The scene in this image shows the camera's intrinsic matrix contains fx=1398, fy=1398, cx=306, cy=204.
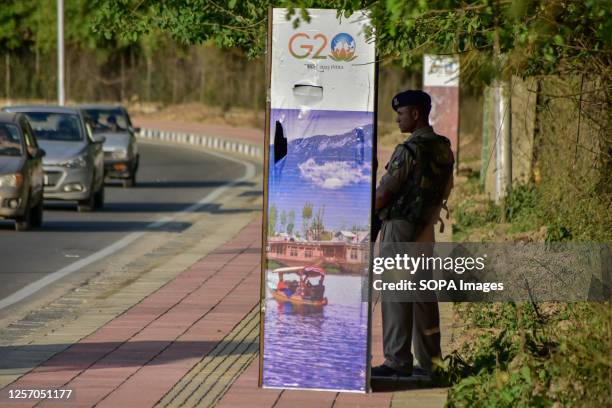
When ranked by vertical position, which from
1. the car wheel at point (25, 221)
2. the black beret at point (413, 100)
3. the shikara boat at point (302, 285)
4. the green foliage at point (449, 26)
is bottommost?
the car wheel at point (25, 221)

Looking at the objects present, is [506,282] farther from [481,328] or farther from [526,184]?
[526,184]

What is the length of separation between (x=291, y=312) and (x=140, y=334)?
8.05ft

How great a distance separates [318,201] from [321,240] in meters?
0.21

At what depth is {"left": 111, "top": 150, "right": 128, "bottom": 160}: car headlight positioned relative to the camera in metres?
27.6

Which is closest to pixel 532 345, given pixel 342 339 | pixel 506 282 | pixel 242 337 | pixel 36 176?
pixel 342 339

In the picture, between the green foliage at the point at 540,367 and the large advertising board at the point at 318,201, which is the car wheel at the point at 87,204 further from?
the large advertising board at the point at 318,201

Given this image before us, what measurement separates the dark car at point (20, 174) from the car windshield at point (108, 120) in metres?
9.49

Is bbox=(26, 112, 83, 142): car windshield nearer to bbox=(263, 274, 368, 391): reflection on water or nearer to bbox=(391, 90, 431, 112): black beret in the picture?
bbox=(391, 90, 431, 112): black beret

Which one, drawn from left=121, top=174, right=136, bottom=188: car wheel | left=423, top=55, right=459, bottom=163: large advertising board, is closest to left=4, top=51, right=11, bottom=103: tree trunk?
left=121, top=174, right=136, bottom=188: car wheel

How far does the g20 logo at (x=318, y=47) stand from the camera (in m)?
7.50

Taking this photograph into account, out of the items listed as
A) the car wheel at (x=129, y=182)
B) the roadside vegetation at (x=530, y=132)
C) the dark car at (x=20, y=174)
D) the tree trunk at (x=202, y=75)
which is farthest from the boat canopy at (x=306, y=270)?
the tree trunk at (x=202, y=75)

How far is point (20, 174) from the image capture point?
1817 centimetres

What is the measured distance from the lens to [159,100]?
59.5m

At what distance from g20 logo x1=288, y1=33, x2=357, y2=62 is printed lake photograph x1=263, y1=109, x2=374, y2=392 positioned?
11.9 inches
